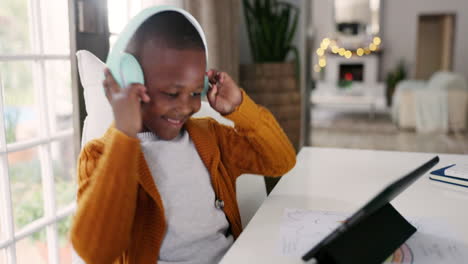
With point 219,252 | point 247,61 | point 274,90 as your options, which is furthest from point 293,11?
point 219,252

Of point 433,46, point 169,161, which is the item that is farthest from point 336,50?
point 169,161

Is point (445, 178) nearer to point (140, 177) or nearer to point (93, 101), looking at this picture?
point (140, 177)

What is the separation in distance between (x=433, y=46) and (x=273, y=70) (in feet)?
25.5

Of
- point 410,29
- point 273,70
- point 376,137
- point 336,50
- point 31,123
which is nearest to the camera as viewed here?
point 31,123

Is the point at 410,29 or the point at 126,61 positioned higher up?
the point at 410,29

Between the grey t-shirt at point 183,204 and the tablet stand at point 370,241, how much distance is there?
0.92ft

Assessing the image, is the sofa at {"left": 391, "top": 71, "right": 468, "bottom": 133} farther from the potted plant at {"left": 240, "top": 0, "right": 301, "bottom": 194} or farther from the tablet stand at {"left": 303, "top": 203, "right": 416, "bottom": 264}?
the tablet stand at {"left": 303, "top": 203, "right": 416, "bottom": 264}

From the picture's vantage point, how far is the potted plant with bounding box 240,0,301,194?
3236 mm

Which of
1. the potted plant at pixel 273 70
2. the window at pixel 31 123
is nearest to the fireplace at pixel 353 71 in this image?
the potted plant at pixel 273 70

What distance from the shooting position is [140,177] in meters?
0.81

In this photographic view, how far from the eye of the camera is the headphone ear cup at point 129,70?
69cm

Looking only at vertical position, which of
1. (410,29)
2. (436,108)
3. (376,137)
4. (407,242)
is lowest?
(376,137)

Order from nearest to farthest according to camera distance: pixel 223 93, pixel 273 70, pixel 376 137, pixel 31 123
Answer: pixel 223 93 → pixel 31 123 → pixel 273 70 → pixel 376 137

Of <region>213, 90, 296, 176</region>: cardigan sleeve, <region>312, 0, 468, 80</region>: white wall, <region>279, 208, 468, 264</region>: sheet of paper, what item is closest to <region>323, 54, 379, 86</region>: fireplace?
<region>312, 0, 468, 80</region>: white wall
